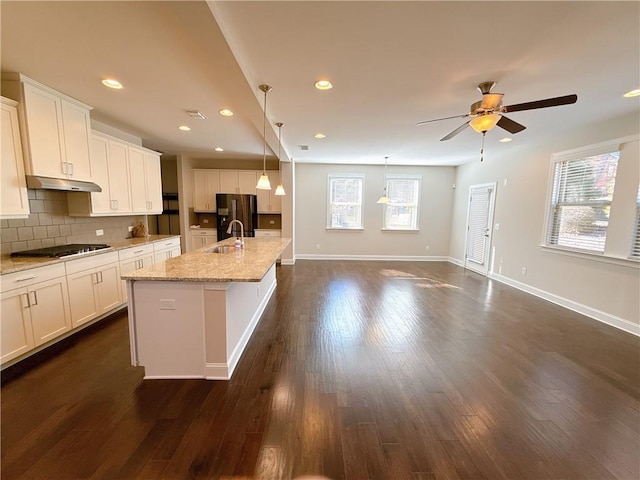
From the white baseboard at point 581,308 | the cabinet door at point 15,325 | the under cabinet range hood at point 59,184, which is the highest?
the under cabinet range hood at point 59,184

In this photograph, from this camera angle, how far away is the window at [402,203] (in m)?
7.29

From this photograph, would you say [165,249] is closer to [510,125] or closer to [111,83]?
[111,83]

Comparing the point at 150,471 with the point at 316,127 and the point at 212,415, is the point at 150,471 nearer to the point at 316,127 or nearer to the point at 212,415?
the point at 212,415

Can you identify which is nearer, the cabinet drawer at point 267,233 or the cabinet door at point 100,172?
the cabinet door at point 100,172

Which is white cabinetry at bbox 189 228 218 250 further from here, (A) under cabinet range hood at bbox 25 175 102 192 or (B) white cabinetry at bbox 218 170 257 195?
(A) under cabinet range hood at bbox 25 175 102 192

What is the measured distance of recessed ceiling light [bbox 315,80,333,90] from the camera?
246 cm

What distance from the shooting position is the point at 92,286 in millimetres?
3010

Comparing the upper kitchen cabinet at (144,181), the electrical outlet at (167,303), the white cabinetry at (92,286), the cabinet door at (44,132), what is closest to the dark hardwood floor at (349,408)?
the white cabinetry at (92,286)

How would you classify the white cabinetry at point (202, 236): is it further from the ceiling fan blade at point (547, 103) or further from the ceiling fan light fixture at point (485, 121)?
the ceiling fan blade at point (547, 103)

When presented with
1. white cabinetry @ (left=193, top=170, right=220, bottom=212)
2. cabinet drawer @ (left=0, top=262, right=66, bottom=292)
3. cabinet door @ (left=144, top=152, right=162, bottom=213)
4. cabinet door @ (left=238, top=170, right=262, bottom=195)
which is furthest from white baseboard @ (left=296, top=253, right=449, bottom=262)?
cabinet drawer @ (left=0, top=262, right=66, bottom=292)

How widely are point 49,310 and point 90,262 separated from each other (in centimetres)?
64

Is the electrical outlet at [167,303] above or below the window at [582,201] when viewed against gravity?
below

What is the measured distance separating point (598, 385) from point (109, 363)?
14.2ft

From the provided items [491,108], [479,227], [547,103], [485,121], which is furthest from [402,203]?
[547,103]
